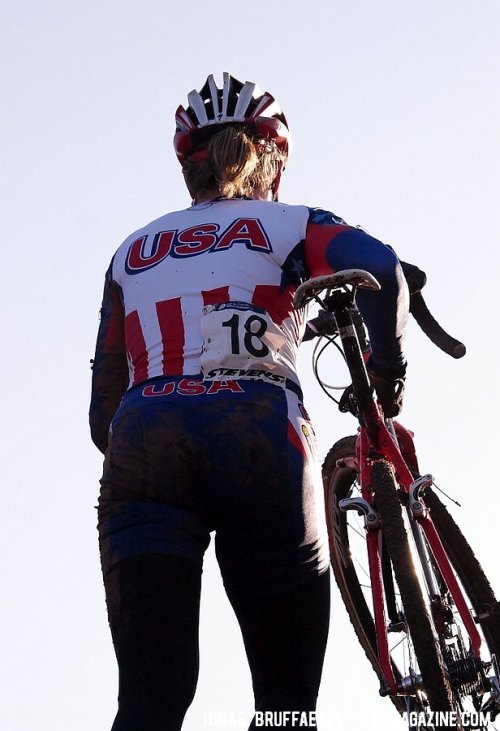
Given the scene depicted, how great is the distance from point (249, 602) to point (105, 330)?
104cm

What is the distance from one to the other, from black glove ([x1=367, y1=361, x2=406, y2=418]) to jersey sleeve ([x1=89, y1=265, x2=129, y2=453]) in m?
1.16

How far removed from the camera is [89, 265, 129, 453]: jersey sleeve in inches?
165

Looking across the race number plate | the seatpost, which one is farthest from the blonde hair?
the race number plate

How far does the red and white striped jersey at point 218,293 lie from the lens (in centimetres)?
380

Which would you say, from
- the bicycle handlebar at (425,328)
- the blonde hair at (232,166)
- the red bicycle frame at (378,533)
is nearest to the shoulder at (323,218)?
the blonde hair at (232,166)

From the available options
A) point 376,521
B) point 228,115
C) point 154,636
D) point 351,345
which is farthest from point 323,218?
point 376,521

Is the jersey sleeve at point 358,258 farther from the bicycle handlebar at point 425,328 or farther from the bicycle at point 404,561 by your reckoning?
the bicycle handlebar at point 425,328

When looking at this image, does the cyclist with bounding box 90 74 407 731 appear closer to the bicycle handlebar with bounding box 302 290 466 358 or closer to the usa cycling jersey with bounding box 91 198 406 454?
the usa cycling jersey with bounding box 91 198 406 454

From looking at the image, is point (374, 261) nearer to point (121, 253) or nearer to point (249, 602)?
point (121, 253)

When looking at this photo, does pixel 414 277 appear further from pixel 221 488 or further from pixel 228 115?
pixel 221 488

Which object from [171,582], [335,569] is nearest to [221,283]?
[171,582]

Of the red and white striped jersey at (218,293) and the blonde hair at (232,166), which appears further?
the blonde hair at (232,166)

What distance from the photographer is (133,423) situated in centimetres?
372

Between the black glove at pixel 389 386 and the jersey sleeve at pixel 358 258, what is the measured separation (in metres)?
0.65
